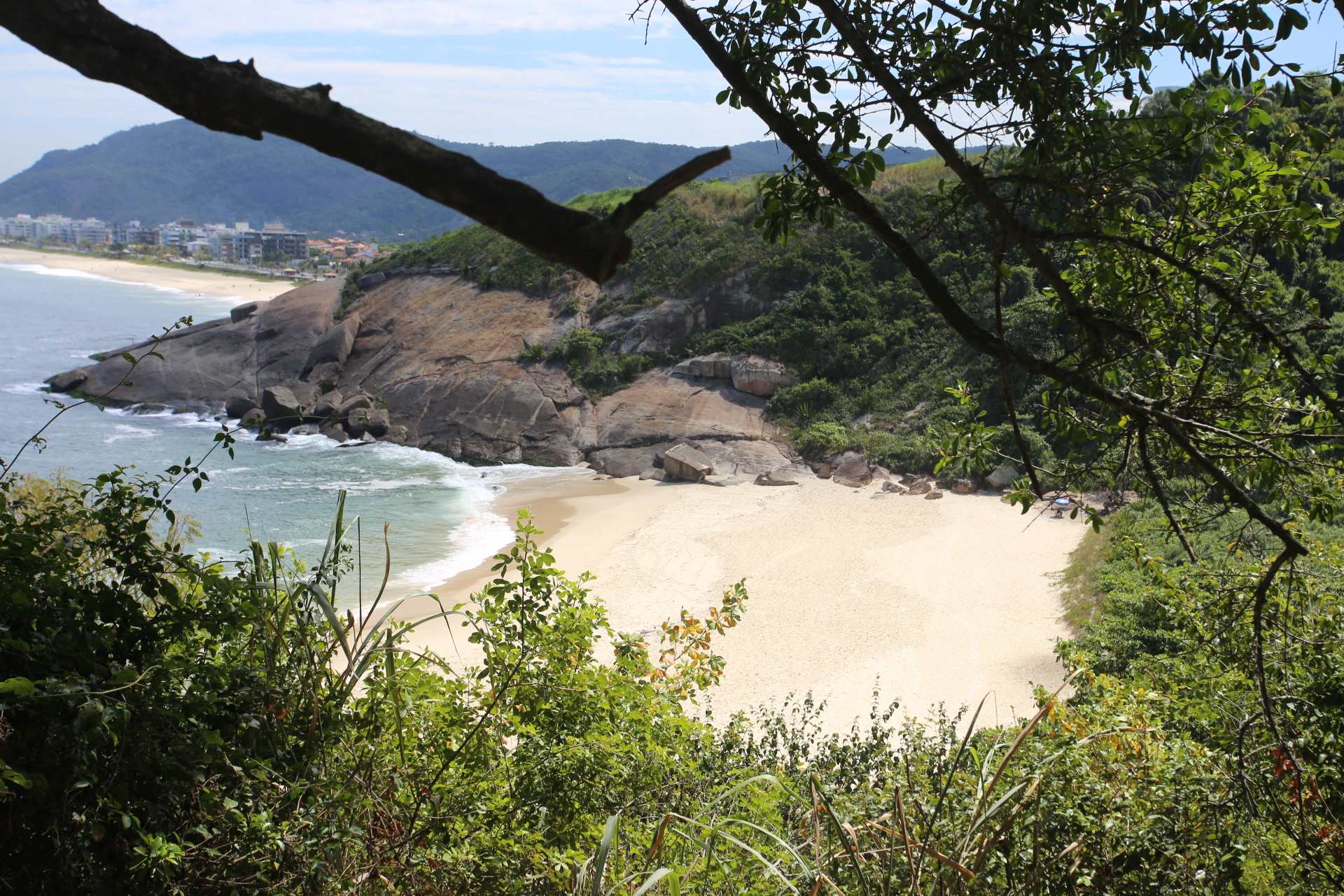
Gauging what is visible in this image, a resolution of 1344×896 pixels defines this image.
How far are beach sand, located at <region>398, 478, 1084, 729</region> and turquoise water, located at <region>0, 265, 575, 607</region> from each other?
135cm

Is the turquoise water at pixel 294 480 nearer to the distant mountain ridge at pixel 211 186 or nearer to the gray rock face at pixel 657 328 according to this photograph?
the gray rock face at pixel 657 328

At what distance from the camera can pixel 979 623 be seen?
1226 centimetres

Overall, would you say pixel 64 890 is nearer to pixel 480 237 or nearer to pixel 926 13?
pixel 926 13

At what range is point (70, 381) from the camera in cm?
3078

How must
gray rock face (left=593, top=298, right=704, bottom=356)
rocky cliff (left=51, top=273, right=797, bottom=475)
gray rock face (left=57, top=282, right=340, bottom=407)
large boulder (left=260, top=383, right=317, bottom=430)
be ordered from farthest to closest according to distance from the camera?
gray rock face (left=57, top=282, right=340, bottom=407) → gray rock face (left=593, top=298, right=704, bottom=356) → large boulder (left=260, top=383, right=317, bottom=430) → rocky cliff (left=51, top=273, right=797, bottom=475)

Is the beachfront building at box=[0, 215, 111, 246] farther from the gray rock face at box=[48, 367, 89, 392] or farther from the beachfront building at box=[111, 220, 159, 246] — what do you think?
the gray rock face at box=[48, 367, 89, 392]

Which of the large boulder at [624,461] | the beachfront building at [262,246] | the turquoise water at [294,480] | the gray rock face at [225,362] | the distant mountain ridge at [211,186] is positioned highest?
the distant mountain ridge at [211,186]

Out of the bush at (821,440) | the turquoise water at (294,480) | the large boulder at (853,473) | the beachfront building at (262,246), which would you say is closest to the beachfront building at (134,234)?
the beachfront building at (262,246)

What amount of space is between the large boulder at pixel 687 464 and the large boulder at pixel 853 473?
3282mm

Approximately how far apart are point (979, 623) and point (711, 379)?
49.0 ft

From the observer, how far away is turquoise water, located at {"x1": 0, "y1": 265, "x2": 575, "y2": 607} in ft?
54.1

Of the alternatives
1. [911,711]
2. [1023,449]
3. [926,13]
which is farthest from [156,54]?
[911,711]

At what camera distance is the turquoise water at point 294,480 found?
16.5m

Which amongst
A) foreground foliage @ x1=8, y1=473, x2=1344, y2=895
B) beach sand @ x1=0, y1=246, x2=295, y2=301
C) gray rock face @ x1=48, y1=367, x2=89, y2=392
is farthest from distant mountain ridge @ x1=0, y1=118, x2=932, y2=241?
foreground foliage @ x1=8, y1=473, x2=1344, y2=895
